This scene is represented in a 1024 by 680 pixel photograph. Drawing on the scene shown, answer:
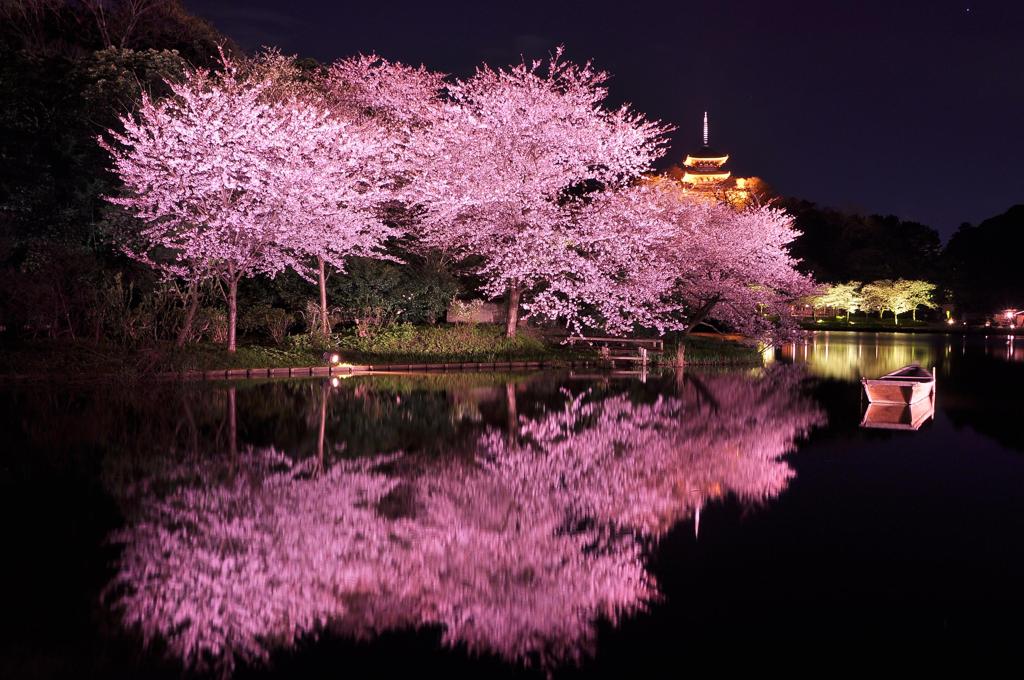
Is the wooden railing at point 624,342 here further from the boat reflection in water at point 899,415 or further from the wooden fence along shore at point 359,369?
the boat reflection in water at point 899,415

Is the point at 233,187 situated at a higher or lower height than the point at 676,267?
higher

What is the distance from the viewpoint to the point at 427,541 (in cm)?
896

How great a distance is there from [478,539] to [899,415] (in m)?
13.9

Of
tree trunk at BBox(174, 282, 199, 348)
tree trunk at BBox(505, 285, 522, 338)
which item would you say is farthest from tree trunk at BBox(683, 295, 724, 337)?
tree trunk at BBox(174, 282, 199, 348)

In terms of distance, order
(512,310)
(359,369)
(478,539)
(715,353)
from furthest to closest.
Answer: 1. (715,353)
2. (512,310)
3. (359,369)
4. (478,539)

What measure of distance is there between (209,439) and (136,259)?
1586 centimetres

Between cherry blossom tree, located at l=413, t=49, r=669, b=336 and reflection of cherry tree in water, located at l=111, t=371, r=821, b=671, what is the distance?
15.5m

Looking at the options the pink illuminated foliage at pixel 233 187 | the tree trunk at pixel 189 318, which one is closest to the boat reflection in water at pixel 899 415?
the pink illuminated foliage at pixel 233 187

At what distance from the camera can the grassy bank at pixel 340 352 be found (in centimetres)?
2305

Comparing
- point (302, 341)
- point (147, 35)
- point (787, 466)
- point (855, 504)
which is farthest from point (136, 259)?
point (855, 504)

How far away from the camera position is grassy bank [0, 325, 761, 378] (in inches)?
907

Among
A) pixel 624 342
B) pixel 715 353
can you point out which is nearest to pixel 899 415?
pixel 624 342

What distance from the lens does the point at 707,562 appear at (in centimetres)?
857

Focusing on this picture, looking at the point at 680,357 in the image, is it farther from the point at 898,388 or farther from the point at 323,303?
the point at 323,303
